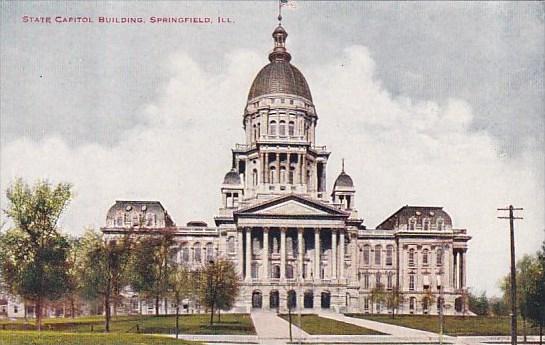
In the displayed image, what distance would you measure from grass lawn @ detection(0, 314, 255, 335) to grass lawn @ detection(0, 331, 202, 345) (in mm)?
1622

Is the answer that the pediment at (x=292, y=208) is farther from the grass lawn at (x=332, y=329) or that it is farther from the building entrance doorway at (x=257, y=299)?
the grass lawn at (x=332, y=329)

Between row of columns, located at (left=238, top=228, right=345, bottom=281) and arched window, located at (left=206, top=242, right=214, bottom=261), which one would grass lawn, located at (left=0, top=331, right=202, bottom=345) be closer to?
arched window, located at (left=206, top=242, right=214, bottom=261)

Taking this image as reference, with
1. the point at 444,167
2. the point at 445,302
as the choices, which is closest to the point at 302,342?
the point at 444,167

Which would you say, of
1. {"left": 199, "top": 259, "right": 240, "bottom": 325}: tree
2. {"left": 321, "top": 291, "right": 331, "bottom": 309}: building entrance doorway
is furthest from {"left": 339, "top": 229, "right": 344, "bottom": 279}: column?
{"left": 199, "top": 259, "right": 240, "bottom": 325}: tree

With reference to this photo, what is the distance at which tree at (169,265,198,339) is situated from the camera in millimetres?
20516

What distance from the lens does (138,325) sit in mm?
18766

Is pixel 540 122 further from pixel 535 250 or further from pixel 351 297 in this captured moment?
pixel 351 297

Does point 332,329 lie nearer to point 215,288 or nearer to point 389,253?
point 215,288

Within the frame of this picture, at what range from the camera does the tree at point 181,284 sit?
2052 cm

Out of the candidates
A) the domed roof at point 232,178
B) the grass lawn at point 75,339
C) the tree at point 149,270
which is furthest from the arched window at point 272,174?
the grass lawn at point 75,339

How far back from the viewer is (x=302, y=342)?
17250 millimetres

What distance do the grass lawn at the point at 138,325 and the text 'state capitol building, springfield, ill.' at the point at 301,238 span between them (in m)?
9.41

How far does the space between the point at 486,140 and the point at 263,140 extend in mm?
21071

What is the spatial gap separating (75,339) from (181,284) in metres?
6.17
